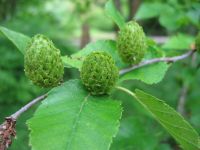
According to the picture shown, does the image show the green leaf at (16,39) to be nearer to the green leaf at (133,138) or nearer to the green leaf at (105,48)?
the green leaf at (105,48)

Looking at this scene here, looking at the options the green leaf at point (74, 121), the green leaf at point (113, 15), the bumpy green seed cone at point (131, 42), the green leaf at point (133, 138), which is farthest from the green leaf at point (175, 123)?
the green leaf at point (133, 138)

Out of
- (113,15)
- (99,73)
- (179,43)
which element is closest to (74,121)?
(99,73)

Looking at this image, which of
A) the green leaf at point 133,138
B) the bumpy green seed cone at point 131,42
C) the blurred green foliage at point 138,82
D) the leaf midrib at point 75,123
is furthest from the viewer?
the blurred green foliage at point 138,82

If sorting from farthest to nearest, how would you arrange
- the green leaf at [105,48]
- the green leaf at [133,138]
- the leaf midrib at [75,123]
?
the green leaf at [133,138]
the green leaf at [105,48]
the leaf midrib at [75,123]

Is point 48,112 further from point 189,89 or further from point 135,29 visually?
point 189,89

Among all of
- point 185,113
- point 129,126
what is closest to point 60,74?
point 129,126

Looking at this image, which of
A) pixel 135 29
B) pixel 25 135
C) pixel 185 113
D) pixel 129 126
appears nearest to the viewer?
pixel 135 29

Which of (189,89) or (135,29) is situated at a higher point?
(135,29)

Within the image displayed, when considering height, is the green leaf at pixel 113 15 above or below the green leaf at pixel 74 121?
above
